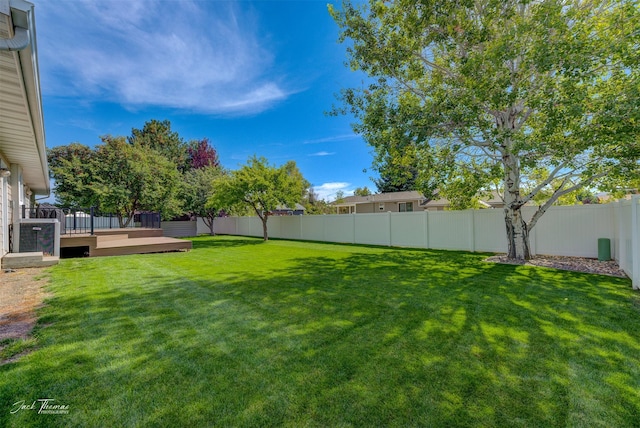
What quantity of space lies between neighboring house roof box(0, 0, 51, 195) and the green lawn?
2.94 metres

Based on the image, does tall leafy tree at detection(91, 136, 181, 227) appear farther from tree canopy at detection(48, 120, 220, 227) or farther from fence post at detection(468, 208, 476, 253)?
fence post at detection(468, 208, 476, 253)

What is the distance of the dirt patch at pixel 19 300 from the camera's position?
133 inches

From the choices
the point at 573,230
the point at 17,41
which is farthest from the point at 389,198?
the point at 17,41

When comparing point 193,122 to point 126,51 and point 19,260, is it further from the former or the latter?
point 19,260

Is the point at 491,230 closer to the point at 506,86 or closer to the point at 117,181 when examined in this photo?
the point at 506,86

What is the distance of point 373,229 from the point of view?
45.8 ft

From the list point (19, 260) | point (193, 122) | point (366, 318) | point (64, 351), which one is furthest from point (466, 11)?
point (193, 122)

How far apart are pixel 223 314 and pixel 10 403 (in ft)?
6.81

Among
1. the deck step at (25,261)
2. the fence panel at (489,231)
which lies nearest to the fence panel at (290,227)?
the fence panel at (489,231)

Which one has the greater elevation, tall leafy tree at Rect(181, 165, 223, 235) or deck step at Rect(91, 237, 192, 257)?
tall leafy tree at Rect(181, 165, 223, 235)

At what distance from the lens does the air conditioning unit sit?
808 centimetres

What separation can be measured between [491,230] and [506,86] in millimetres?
5383

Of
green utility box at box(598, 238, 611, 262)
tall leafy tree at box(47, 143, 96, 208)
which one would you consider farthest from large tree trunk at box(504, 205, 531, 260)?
tall leafy tree at box(47, 143, 96, 208)

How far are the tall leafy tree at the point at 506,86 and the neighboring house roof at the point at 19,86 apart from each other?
6.88 metres
